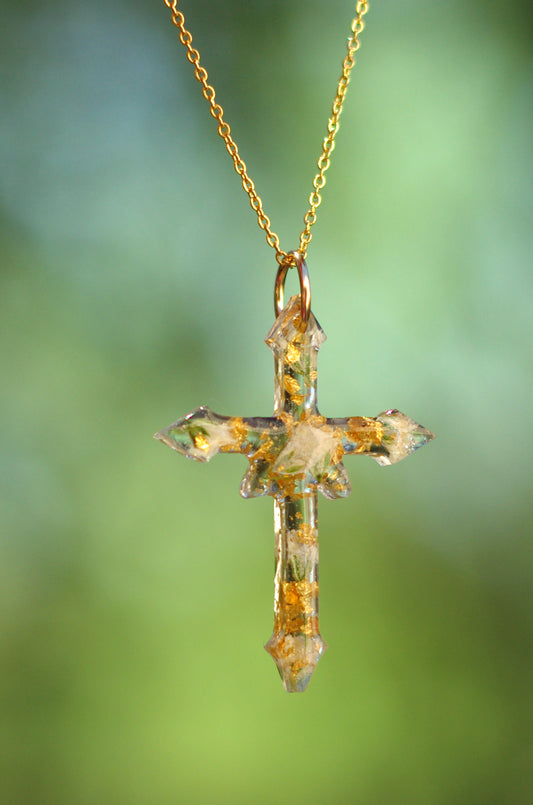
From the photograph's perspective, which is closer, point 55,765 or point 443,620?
point 55,765

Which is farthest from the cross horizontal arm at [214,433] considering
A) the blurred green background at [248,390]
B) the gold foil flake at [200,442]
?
the blurred green background at [248,390]

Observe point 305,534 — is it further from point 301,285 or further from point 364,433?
point 301,285

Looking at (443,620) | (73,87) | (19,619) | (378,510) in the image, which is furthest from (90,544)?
(73,87)

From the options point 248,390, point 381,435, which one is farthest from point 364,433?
point 248,390

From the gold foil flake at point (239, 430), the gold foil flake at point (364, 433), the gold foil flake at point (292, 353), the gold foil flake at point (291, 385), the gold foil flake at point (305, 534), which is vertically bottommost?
the gold foil flake at point (305, 534)

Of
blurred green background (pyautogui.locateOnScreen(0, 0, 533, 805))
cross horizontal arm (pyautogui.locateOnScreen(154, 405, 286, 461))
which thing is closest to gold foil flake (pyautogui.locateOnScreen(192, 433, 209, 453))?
cross horizontal arm (pyautogui.locateOnScreen(154, 405, 286, 461))

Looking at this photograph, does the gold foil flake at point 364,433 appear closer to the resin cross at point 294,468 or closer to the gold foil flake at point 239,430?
the resin cross at point 294,468

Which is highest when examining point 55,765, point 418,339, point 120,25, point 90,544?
point 120,25

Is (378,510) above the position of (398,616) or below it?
above

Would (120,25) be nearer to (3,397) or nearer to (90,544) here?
(3,397)
